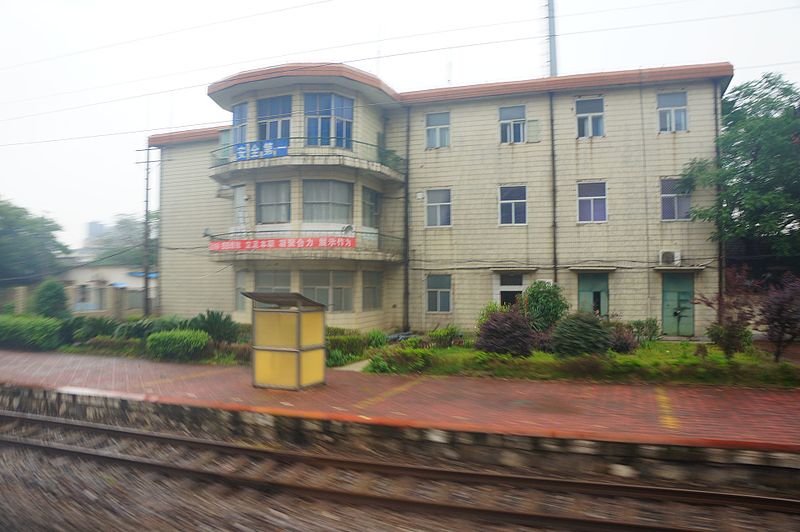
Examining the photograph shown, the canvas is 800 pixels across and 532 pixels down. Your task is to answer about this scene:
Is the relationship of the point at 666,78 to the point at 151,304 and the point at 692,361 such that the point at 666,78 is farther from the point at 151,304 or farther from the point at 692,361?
the point at 151,304

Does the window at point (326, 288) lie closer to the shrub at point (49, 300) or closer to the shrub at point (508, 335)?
the shrub at point (508, 335)

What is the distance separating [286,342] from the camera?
10.5 metres

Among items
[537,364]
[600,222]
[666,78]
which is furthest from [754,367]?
[666,78]

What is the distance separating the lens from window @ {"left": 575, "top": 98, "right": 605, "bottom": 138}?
64.1 ft

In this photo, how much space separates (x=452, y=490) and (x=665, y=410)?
182 inches

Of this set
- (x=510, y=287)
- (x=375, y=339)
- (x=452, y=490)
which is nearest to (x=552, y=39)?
(x=510, y=287)

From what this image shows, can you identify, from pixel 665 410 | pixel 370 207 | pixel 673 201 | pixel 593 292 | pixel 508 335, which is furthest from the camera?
pixel 370 207

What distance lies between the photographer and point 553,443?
21.0ft

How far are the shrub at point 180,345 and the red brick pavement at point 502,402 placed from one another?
1.56 meters

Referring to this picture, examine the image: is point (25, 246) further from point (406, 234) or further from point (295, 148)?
point (406, 234)

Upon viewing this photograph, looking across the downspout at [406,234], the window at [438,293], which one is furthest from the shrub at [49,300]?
the window at [438,293]

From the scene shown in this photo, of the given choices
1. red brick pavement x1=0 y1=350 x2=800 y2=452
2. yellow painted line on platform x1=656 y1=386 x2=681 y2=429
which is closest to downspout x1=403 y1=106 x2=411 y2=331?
red brick pavement x1=0 y1=350 x2=800 y2=452

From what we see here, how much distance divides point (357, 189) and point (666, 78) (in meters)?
12.7

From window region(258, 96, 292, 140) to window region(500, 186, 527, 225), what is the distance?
926cm
